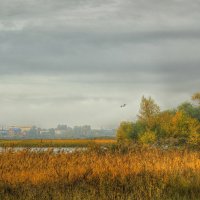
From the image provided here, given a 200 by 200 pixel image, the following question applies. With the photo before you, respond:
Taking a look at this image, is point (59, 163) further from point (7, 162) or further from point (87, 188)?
point (87, 188)

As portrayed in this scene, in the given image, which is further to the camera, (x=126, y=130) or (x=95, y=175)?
(x=126, y=130)

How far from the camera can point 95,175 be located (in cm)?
1698

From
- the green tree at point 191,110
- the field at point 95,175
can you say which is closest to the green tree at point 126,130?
the green tree at point 191,110

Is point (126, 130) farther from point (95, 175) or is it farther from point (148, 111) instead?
point (95, 175)

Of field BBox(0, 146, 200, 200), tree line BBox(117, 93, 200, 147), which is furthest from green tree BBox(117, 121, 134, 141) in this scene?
field BBox(0, 146, 200, 200)

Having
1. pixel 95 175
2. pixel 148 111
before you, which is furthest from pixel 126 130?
pixel 95 175

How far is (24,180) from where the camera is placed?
53.4ft

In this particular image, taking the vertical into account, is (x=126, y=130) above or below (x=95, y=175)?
above

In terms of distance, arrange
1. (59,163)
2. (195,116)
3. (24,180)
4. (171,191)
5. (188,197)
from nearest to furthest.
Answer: (188,197) < (171,191) < (24,180) < (59,163) < (195,116)

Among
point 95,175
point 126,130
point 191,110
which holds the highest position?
point 191,110

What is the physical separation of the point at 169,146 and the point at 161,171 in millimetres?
7797

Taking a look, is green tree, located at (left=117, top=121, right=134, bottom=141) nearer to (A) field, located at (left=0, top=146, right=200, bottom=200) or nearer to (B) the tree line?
(B) the tree line

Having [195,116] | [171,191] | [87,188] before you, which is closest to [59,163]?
[87,188]

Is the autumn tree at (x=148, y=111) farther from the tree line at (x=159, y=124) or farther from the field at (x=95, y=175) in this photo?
the field at (x=95, y=175)
